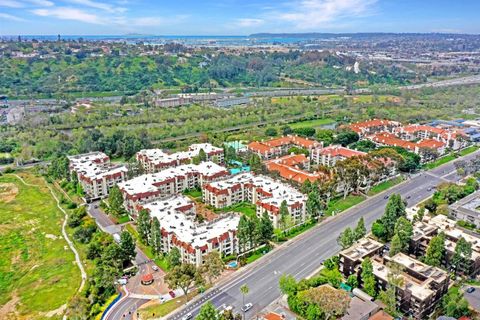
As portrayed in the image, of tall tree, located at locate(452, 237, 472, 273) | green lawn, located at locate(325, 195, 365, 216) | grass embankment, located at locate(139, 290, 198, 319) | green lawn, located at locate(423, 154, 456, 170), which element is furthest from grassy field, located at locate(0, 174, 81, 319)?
green lawn, located at locate(423, 154, 456, 170)

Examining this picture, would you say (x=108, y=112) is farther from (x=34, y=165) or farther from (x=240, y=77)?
(x=240, y=77)

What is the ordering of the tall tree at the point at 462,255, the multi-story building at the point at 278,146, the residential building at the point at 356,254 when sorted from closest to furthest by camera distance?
the tall tree at the point at 462,255 < the residential building at the point at 356,254 < the multi-story building at the point at 278,146

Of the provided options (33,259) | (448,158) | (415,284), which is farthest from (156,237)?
(448,158)

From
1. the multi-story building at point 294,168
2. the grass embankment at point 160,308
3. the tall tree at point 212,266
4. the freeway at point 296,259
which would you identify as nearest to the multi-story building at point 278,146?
the multi-story building at point 294,168

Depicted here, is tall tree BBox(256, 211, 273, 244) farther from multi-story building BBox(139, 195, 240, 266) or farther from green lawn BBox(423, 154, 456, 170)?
green lawn BBox(423, 154, 456, 170)

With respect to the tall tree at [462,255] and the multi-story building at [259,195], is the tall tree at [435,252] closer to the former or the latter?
the tall tree at [462,255]
